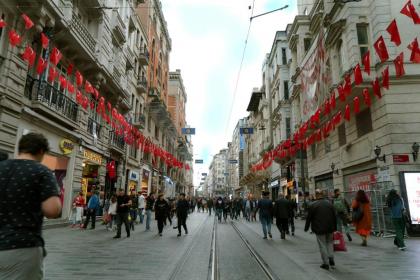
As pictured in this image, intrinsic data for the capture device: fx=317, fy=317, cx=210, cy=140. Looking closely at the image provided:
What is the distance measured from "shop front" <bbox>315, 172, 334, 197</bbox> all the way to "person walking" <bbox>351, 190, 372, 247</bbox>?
31.3 ft

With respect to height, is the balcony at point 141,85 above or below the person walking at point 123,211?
above

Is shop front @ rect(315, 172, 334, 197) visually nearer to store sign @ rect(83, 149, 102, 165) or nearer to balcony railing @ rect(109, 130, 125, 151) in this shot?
store sign @ rect(83, 149, 102, 165)

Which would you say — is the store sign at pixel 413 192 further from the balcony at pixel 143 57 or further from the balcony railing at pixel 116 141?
the balcony at pixel 143 57

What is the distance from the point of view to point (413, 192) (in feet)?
43.0

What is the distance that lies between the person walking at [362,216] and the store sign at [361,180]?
4620 millimetres

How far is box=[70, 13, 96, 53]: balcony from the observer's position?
50.0ft

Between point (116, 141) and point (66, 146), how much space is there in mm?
8214

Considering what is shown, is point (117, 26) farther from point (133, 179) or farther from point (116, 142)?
point (133, 179)

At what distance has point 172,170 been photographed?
184 feet

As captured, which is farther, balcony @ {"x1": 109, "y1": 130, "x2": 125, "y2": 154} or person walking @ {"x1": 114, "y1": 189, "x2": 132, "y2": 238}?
balcony @ {"x1": 109, "y1": 130, "x2": 125, "y2": 154}

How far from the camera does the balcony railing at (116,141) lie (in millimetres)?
22580

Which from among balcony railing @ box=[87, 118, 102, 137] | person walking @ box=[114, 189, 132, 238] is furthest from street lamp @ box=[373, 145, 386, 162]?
balcony railing @ box=[87, 118, 102, 137]

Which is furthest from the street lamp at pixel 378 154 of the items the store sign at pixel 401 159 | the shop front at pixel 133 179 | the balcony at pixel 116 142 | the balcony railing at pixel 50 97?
the shop front at pixel 133 179

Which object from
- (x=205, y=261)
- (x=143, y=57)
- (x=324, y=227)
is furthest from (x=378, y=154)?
(x=143, y=57)
